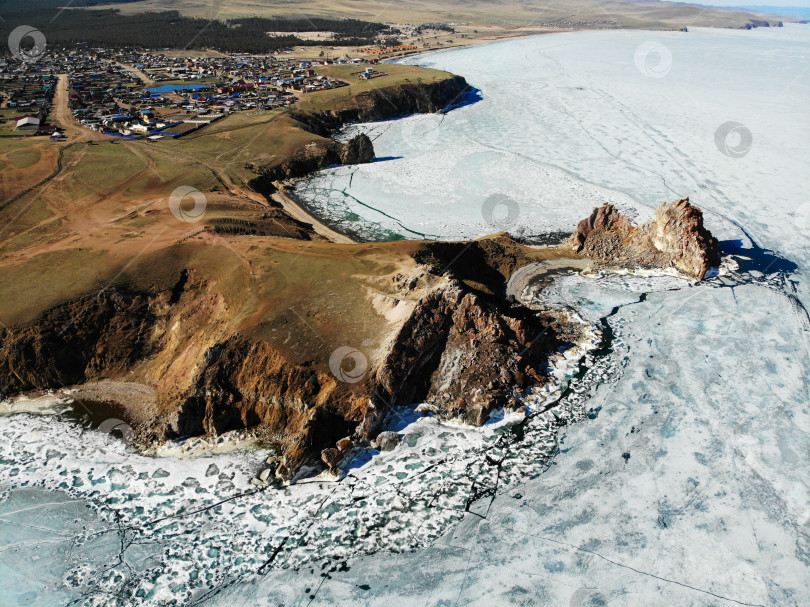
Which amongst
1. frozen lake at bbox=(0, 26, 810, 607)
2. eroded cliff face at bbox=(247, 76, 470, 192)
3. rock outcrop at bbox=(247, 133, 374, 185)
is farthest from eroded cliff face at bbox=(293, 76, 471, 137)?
frozen lake at bbox=(0, 26, 810, 607)

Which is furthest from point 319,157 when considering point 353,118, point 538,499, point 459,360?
point 538,499

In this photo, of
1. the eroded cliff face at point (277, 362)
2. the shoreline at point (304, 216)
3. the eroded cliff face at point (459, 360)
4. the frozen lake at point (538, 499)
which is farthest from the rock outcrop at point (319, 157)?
the eroded cliff face at point (459, 360)

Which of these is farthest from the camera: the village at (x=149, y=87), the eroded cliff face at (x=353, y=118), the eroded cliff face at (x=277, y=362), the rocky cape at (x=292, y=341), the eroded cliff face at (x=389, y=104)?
the eroded cliff face at (x=389, y=104)

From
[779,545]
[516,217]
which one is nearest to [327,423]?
[779,545]

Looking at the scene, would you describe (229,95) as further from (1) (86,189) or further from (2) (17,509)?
(2) (17,509)

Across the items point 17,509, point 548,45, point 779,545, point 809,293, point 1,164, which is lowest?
point 17,509

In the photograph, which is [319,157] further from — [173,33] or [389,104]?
[173,33]

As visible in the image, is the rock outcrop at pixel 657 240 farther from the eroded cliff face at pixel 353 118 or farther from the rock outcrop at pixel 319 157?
the eroded cliff face at pixel 353 118
